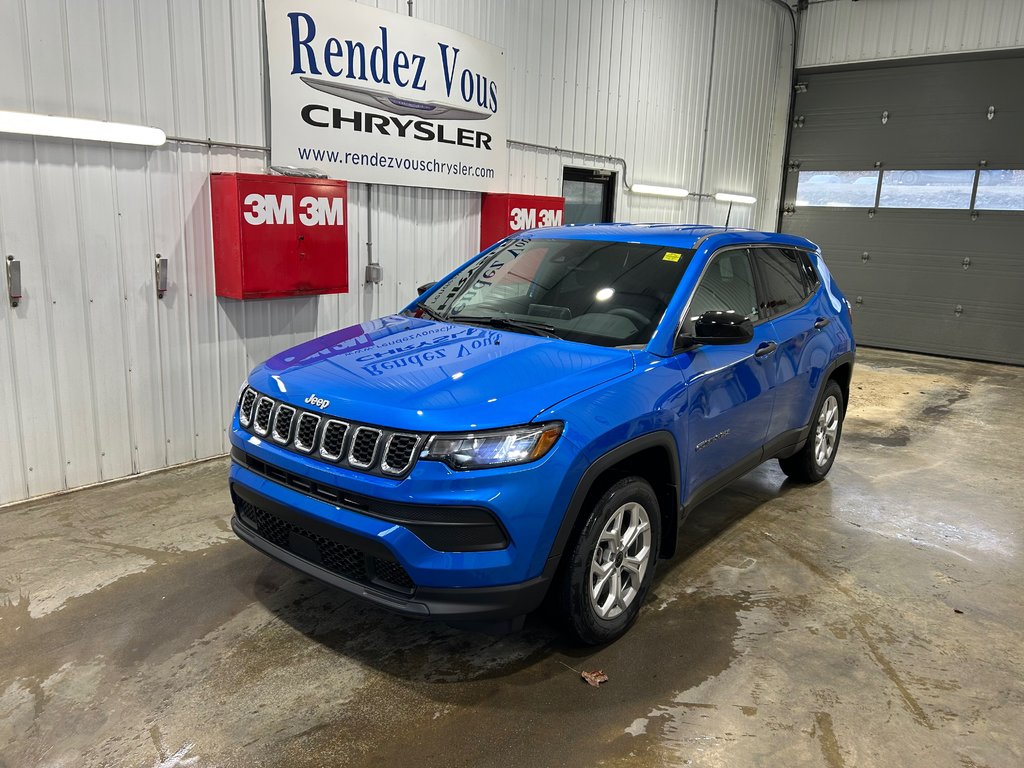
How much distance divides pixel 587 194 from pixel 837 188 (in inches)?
212

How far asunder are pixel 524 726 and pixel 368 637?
82 centimetres

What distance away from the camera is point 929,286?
11.1 meters

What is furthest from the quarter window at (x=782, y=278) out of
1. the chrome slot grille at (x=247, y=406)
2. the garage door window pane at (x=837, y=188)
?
the garage door window pane at (x=837, y=188)

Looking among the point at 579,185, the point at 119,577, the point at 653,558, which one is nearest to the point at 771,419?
the point at 653,558

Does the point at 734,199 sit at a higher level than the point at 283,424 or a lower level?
higher

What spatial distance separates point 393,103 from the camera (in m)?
6.05

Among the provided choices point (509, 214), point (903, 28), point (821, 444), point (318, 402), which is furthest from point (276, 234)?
point (903, 28)

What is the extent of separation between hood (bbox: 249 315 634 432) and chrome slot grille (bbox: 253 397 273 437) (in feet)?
0.17

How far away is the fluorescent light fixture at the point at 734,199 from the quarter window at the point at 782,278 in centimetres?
695

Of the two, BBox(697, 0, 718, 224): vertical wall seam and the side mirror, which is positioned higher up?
BBox(697, 0, 718, 224): vertical wall seam

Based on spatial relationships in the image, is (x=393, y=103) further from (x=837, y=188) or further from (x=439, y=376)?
(x=837, y=188)

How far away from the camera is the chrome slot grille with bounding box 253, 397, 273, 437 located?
9.23 feet

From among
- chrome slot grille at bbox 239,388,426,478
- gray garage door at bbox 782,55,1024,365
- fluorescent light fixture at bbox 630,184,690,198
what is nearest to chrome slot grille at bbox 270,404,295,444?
chrome slot grille at bbox 239,388,426,478

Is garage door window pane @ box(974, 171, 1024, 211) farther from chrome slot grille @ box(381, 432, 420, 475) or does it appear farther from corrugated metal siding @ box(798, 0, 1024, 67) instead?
chrome slot grille @ box(381, 432, 420, 475)
